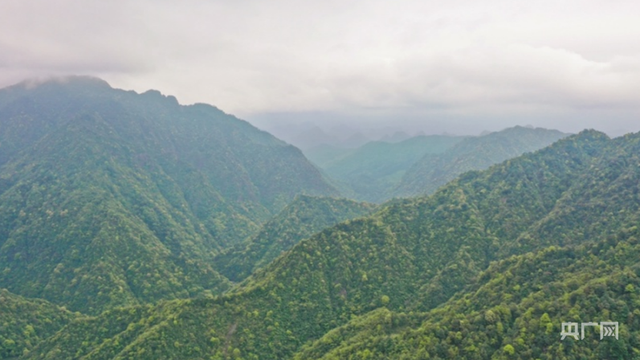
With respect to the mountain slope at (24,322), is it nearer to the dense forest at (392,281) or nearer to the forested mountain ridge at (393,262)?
the dense forest at (392,281)

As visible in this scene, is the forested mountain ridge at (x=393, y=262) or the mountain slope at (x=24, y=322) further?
the mountain slope at (x=24, y=322)

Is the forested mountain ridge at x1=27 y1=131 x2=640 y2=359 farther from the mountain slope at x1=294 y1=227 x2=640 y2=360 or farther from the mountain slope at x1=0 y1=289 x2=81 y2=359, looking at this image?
the mountain slope at x1=0 y1=289 x2=81 y2=359

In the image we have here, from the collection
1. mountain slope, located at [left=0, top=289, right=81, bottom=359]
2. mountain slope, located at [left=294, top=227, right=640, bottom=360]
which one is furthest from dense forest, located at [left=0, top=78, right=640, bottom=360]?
mountain slope, located at [left=0, top=289, right=81, bottom=359]

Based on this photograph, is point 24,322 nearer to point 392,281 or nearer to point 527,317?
point 392,281

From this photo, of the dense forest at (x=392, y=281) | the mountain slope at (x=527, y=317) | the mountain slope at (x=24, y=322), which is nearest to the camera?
the mountain slope at (x=527, y=317)

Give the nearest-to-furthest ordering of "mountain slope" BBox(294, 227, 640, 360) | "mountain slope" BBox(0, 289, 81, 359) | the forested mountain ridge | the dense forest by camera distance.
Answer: "mountain slope" BBox(294, 227, 640, 360)
the dense forest
the forested mountain ridge
"mountain slope" BBox(0, 289, 81, 359)

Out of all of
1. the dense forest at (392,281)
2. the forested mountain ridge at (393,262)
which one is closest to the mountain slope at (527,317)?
the dense forest at (392,281)

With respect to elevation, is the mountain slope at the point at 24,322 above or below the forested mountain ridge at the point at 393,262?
below

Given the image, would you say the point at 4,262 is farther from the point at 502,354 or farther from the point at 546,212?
the point at 546,212
